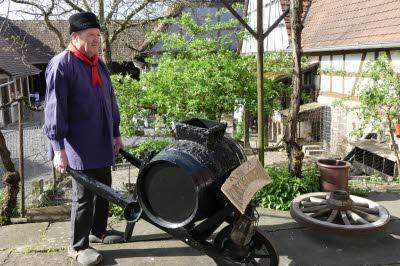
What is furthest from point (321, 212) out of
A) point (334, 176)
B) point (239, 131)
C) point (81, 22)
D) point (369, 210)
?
point (239, 131)

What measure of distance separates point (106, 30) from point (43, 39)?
21.1m

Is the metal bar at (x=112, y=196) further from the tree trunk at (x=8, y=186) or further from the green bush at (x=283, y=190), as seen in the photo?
the green bush at (x=283, y=190)

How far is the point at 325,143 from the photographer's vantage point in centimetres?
1506

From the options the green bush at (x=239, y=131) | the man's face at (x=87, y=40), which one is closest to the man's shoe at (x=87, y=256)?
the man's face at (x=87, y=40)

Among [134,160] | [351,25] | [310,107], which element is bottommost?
[134,160]

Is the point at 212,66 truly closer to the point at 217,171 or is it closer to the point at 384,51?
the point at 217,171

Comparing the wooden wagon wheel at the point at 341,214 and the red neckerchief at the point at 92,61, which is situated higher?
the red neckerchief at the point at 92,61

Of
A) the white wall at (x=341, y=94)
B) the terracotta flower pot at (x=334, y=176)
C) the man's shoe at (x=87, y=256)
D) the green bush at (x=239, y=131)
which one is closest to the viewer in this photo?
the man's shoe at (x=87, y=256)

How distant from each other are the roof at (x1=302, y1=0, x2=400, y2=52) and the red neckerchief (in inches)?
322

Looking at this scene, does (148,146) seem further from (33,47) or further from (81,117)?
(33,47)

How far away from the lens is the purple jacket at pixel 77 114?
3.17 meters

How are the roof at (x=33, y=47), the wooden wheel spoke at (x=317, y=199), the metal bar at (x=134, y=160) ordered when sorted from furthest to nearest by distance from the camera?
the roof at (x=33, y=47) < the wooden wheel spoke at (x=317, y=199) < the metal bar at (x=134, y=160)

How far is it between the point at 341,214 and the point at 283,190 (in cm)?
93

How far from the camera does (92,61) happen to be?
3439 millimetres
